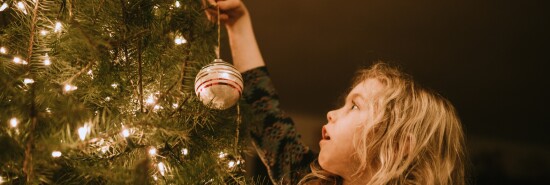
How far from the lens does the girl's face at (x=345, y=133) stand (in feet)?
3.30

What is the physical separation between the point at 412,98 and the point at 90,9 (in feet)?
2.60

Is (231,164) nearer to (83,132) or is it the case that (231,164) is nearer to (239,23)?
(83,132)

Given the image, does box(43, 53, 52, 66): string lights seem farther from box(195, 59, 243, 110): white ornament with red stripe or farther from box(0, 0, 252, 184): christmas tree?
box(195, 59, 243, 110): white ornament with red stripe

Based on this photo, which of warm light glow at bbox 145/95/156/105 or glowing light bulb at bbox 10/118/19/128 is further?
warm light glow at bbox 145/95/156/105

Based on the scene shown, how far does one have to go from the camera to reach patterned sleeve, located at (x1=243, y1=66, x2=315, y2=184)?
115 cm

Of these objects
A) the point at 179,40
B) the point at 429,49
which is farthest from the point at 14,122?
the point at 429,49

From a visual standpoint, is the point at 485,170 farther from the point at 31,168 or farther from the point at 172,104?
the point at 31,168

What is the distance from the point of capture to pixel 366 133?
99 centimetres

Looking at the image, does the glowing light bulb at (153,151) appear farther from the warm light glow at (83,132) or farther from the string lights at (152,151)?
the warm light glow at (83,132)

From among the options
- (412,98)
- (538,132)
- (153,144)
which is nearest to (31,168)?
(153,144)

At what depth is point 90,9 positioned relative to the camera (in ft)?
1.92

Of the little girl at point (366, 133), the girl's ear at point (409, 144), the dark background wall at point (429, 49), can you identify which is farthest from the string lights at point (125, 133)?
the dark background wall at point (429, 49)

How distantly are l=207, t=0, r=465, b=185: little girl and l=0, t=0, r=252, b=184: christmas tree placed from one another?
0.28 metres

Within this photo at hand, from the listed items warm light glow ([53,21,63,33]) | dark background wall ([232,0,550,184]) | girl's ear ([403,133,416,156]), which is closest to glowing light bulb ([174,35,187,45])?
warm light glow ([53,21,63,33])
